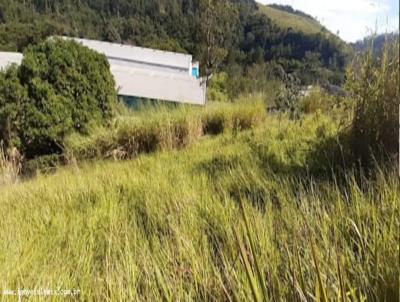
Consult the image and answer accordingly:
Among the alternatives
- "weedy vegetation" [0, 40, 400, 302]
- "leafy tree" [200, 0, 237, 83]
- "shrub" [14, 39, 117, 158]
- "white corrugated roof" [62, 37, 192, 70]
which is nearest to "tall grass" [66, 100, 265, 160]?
"weedy vegetation" [0, 40, 400, 302]

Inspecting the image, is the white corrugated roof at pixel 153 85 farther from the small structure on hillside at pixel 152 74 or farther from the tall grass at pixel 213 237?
the tall grass at pixel 213 237

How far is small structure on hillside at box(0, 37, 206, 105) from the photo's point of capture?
17.5 m

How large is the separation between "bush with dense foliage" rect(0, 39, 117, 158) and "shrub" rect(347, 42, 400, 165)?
262 inches

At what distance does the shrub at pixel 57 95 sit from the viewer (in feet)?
28.4

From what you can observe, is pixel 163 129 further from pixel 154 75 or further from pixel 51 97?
pixel 154 75

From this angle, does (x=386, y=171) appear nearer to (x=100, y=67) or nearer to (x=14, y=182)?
(x=14, y=182)

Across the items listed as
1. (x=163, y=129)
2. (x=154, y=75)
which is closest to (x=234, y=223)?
(x=163, y=129)

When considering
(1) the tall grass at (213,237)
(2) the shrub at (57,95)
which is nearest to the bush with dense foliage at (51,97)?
(2) the shrub at (57,95)

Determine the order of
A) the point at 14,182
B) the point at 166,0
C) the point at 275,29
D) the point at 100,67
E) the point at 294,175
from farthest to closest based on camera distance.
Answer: the point at 275,29 → the point at 166,0 → the point at 100,67 → the point at 14,182 → the point at 294,175

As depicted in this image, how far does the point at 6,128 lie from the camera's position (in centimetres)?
857

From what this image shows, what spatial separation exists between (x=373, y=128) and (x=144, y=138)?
12.3ft

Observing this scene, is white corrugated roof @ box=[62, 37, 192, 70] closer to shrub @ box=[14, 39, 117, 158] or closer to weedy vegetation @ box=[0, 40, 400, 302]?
shrub @ box=[14, 39, 117, 158]

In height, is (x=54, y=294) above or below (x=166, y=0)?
below

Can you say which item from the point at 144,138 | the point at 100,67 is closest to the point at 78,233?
the point at 144,138
